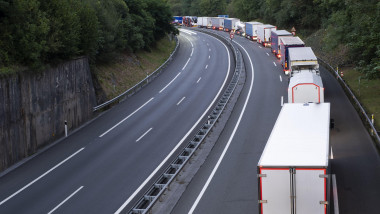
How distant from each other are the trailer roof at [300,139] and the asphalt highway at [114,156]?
6.94 metres

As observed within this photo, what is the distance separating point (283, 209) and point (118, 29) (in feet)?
133

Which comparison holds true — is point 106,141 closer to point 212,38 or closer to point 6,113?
point 6,113

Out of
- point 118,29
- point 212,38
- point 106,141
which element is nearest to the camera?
point 106,141

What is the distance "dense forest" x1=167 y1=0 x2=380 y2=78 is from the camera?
1412 inches

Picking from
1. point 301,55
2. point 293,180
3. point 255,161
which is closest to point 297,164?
point 293,180

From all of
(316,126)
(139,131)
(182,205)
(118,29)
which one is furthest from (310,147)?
(118,29)

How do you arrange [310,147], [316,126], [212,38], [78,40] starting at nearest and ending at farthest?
1. [310,147]
2. [316,126]
3. [78,40]
4. [212,38]

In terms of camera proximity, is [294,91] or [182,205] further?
[294,91]

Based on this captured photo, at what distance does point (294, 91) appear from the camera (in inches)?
1259

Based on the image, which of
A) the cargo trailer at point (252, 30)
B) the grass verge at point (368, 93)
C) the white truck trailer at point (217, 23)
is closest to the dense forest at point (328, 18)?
the grass verge at point (368, 93)

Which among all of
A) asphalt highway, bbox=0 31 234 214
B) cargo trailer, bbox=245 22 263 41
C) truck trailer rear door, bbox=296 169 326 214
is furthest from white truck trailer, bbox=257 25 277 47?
truck trailer rear door, bbox=296 169 326 214

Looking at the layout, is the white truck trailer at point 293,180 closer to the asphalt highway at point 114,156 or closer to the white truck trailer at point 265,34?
the asphalt highway at point 114,156

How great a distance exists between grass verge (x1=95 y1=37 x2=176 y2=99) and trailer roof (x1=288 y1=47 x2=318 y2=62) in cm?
1556

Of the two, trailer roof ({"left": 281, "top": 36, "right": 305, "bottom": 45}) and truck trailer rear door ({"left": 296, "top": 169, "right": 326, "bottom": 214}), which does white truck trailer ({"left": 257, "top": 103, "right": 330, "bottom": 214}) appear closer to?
truck trailer rear door ({"left": 296, "top": 169, "right": 326, "bottom": 214})
